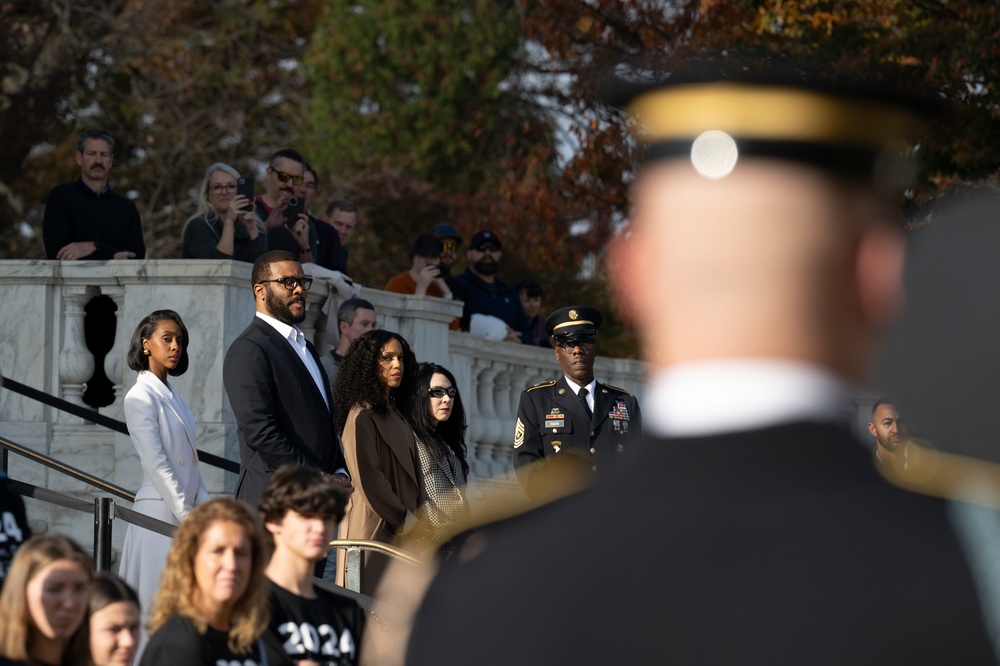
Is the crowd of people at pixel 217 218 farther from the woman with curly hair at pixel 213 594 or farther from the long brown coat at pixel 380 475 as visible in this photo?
the woman with curly hair at pixel 213 594

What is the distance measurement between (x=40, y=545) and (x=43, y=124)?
1816cm

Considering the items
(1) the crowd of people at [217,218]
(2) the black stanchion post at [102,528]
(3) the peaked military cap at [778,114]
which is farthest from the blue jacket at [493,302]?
(3) the peaked military cap at [778,114]

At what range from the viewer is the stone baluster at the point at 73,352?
10086 mm

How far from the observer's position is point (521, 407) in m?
9.10

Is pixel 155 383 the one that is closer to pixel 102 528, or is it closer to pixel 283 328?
pixel 283 328

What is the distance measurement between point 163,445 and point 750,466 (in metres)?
6.13

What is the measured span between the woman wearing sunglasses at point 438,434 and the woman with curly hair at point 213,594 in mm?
2961

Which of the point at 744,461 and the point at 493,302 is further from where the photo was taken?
the point at 493,302

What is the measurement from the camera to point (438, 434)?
27.6ft

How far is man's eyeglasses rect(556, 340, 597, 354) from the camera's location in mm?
9266

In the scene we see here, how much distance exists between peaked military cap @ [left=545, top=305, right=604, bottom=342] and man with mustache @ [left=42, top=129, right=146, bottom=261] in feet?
9.33

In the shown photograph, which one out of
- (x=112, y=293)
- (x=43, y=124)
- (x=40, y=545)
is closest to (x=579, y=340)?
(x=112, y=293)

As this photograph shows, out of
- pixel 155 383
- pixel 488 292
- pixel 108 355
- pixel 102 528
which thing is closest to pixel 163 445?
pixel 155 383

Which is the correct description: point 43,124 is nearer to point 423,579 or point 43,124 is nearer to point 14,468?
point 14,468
